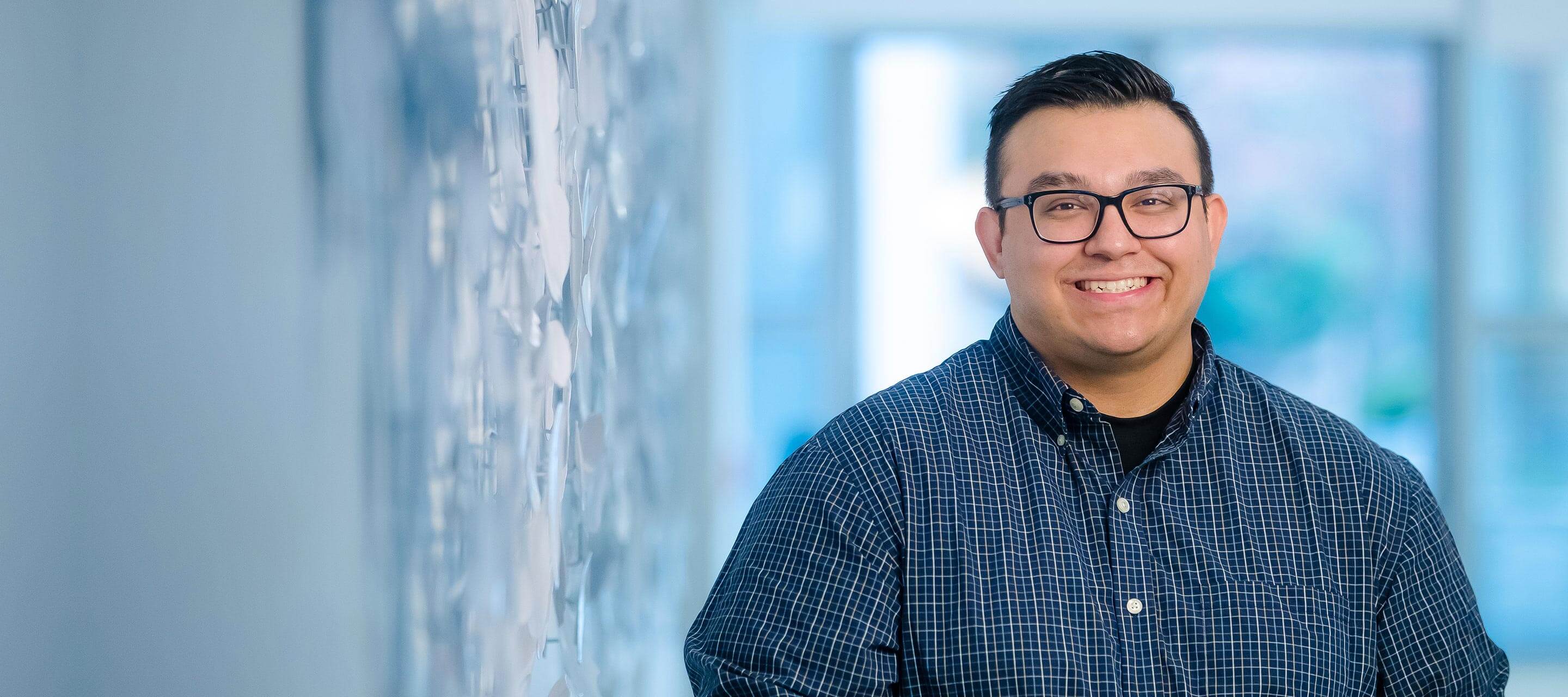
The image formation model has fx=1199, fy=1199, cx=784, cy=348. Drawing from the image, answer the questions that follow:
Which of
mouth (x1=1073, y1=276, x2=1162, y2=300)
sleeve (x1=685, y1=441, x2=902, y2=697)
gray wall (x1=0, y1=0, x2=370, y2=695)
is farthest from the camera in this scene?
mouth (x1=1073, y1=276, x2=1162, y2=300)

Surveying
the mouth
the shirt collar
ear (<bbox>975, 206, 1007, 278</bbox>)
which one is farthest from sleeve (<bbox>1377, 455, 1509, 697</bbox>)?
ear (<bbox>975, 206, 1007, 278</bbox>)

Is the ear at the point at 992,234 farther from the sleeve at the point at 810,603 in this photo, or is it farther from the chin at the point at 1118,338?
the sleeve at the point at 810,603

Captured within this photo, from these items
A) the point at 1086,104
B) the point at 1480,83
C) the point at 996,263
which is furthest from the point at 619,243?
the point at 1480,83

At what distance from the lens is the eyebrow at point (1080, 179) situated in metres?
1.24

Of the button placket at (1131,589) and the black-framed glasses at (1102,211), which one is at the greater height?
the black-framed glasses at (1102,211)

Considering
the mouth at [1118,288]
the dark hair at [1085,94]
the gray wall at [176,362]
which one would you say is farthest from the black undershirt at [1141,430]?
the gray wall at [176,362]

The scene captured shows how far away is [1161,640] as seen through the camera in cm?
117

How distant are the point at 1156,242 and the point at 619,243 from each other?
0.62 meters

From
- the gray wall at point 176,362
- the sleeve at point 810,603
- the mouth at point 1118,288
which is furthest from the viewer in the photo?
the mouth at point 1118,288

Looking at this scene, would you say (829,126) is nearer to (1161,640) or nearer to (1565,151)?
(1565,151)

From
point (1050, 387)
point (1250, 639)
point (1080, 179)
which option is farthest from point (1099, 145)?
point (1250, 639)

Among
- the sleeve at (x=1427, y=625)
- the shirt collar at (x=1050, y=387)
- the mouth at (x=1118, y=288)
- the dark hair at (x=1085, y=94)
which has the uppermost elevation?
the dark hair at (x=1085, y=94)

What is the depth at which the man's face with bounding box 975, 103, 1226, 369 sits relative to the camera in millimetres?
1235

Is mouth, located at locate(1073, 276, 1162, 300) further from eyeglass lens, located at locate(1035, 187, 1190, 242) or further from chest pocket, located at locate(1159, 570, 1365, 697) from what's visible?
chest pocket, located at locate(1159, 570, 1365, 697)
